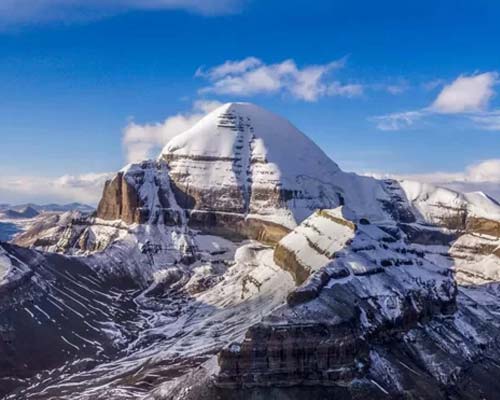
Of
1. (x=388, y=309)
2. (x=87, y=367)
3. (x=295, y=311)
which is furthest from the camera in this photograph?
(x=87, y=367)

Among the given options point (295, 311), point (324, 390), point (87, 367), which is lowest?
point (87, 367)

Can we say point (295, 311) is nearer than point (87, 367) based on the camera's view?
Yes

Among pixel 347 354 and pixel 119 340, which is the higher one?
pixel 347 354

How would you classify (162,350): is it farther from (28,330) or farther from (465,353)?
(465,353)

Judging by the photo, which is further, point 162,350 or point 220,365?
point 162,350

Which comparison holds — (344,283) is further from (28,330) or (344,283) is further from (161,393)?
(28,330)

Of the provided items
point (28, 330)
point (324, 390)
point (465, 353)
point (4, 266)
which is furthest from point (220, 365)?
point (4, 266)

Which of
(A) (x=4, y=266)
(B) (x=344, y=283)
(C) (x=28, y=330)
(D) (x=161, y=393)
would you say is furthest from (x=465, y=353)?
(A) (x=4, y=266)

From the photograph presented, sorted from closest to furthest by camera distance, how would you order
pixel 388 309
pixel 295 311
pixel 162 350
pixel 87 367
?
pixel 295 311 → pixel 388 309 → pixel 87 367 → pixel 162 350

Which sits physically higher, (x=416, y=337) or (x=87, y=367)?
(x=416, y=337)
